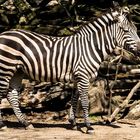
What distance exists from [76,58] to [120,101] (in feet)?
10.1

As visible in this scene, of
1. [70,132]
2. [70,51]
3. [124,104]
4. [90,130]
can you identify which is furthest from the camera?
[124,104]

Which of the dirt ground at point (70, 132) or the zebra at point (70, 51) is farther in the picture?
the zebra at point (70, 51)

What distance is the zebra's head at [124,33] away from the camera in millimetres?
10172

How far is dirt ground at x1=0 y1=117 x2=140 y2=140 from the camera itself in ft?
30.6

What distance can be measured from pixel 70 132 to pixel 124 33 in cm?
252

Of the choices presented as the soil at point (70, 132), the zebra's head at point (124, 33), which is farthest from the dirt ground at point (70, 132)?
the zebra's head at point (124, 33)

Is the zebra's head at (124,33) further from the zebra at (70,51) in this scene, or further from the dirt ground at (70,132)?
the dirt ground at (70,132)

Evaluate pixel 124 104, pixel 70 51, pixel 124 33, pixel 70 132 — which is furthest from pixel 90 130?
pixel 124 33

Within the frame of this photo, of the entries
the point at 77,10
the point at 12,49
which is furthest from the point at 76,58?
the point at 77,10

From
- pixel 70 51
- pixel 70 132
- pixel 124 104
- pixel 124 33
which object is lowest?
pixel 70 132

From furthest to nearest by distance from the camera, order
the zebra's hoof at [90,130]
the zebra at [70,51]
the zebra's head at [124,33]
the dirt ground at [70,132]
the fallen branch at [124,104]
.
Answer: the fallen branch at [124,104], the zebra's head at [124,33], the zebra at [70,51], the zebra's hoof at [90,130], the dirt ground at [70,132]

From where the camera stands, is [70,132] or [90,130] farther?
[70,132]

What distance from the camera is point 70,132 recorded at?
387 inches

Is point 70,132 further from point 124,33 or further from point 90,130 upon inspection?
point 124,33
